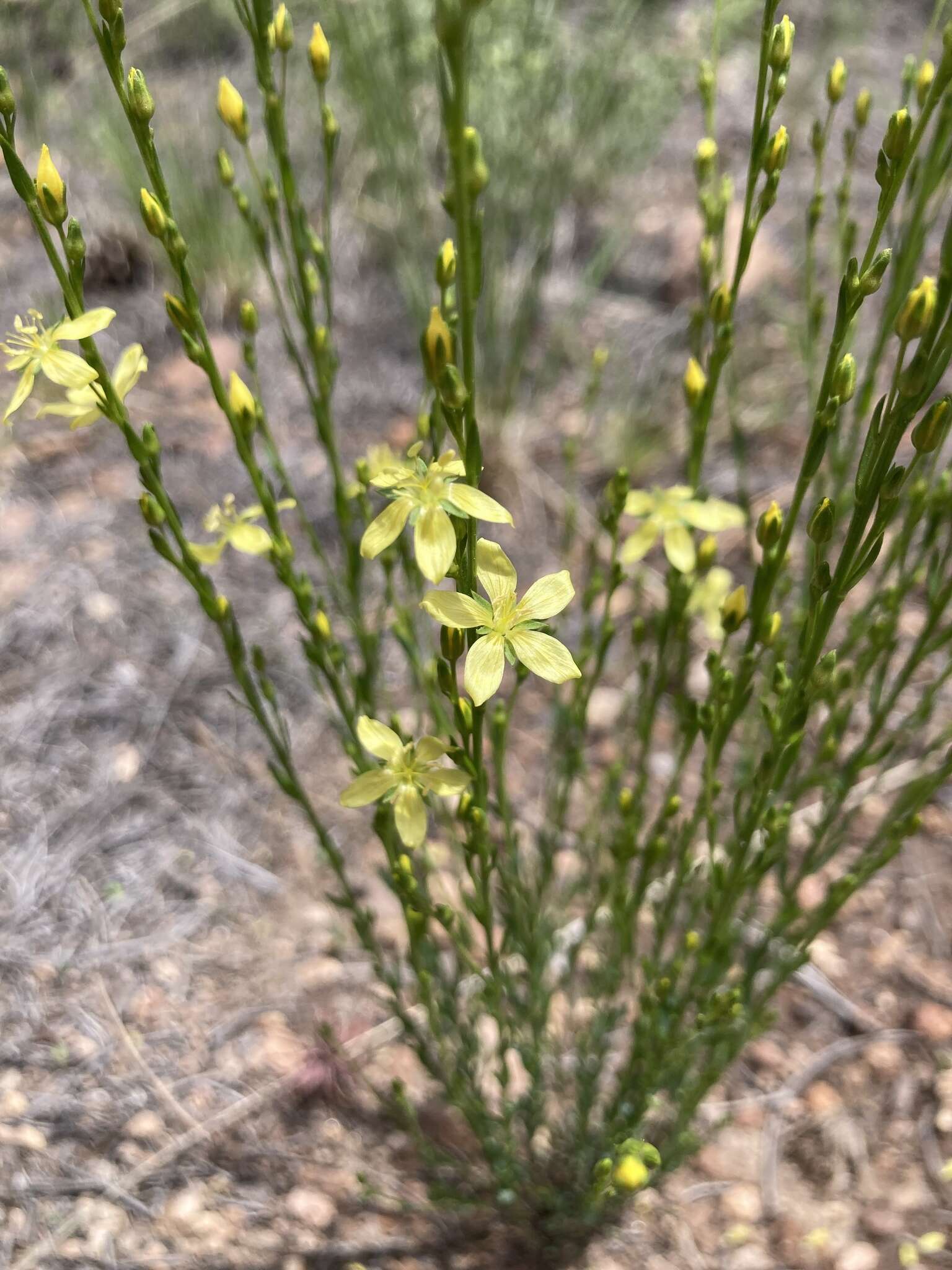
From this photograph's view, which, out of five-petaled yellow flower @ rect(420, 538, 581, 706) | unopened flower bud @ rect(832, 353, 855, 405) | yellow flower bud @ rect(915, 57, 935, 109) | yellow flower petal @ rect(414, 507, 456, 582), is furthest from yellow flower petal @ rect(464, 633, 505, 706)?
yellow flower bud @ rect(915, 57, 935, 109)

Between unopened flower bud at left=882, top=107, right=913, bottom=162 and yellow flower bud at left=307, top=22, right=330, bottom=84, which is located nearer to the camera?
unopened flower bud at left=882, top=107, right=913, bottom=162

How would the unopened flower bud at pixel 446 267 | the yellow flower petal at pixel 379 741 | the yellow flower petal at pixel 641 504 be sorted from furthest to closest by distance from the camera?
the yellow flower petal at pixel 641 504, the yellow flower petal at pixel 379 741, the unopened flower bud at pixel 446 267

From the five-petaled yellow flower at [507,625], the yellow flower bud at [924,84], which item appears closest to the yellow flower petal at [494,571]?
the five-petaled yellow flower at [507,625]

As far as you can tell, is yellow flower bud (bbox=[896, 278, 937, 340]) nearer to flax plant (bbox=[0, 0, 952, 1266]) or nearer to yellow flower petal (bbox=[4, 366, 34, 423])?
flax plant (bbox=[0, 0, 952, 1266])

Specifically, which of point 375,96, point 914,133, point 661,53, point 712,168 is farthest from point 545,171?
point 914,133

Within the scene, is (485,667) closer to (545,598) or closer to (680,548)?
(545,598)

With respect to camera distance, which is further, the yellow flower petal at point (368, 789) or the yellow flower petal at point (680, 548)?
the yellow flower petal at point (680, 548)

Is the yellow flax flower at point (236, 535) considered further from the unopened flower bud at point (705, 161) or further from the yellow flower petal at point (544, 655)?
the unopened flower bud at point (705, 161)
